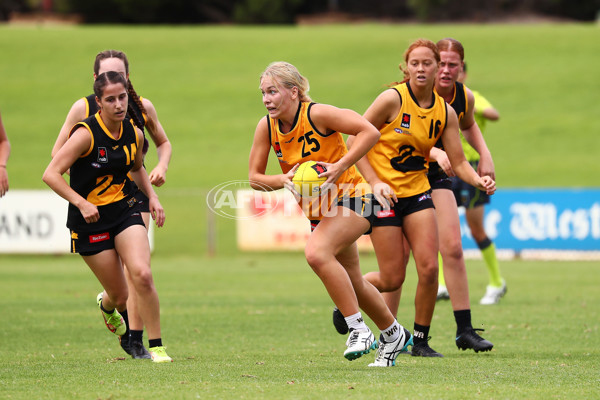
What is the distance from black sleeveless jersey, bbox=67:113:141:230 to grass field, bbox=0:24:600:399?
45.5 inches

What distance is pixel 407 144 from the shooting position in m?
6.91

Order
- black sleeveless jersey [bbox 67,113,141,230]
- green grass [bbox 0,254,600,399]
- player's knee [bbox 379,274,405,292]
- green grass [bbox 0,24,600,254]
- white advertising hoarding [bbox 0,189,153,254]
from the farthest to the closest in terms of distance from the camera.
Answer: green grass [bbox 0,24,600,254] → white advertising hoarding [bbox 0,189,153,254] → player's knee [bbox 379,274,405,292] → black sleeveless jersey [bbox 67,113,141,230] → green grass [bbox 0,254,600,399]

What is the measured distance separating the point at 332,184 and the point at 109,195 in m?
1.67

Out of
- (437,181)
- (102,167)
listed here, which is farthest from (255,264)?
(102,167)

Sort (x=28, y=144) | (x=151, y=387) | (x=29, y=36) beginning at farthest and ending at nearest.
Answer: (x=29, y=36), (x=28, y=144), (x=151, y=387)

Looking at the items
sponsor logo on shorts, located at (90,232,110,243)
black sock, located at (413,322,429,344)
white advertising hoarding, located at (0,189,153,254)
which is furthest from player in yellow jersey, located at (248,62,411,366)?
white advertising hoarding, located at (0,189,153,254)

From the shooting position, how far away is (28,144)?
35094mm

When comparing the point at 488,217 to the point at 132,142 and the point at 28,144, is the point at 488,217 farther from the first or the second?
the point at 28,144

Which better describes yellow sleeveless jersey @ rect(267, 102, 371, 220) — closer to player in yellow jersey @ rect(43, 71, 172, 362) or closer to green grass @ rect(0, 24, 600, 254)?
player in yellow jersey @ rect(43, 71, 172, 362)

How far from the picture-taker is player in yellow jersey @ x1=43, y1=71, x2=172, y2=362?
662cm

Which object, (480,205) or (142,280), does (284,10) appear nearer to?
(480,205)

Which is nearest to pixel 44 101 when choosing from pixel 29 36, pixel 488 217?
pixel 29 36

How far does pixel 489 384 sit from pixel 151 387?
200cm

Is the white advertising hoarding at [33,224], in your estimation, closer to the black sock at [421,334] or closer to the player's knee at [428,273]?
the black sock at [421,334]
